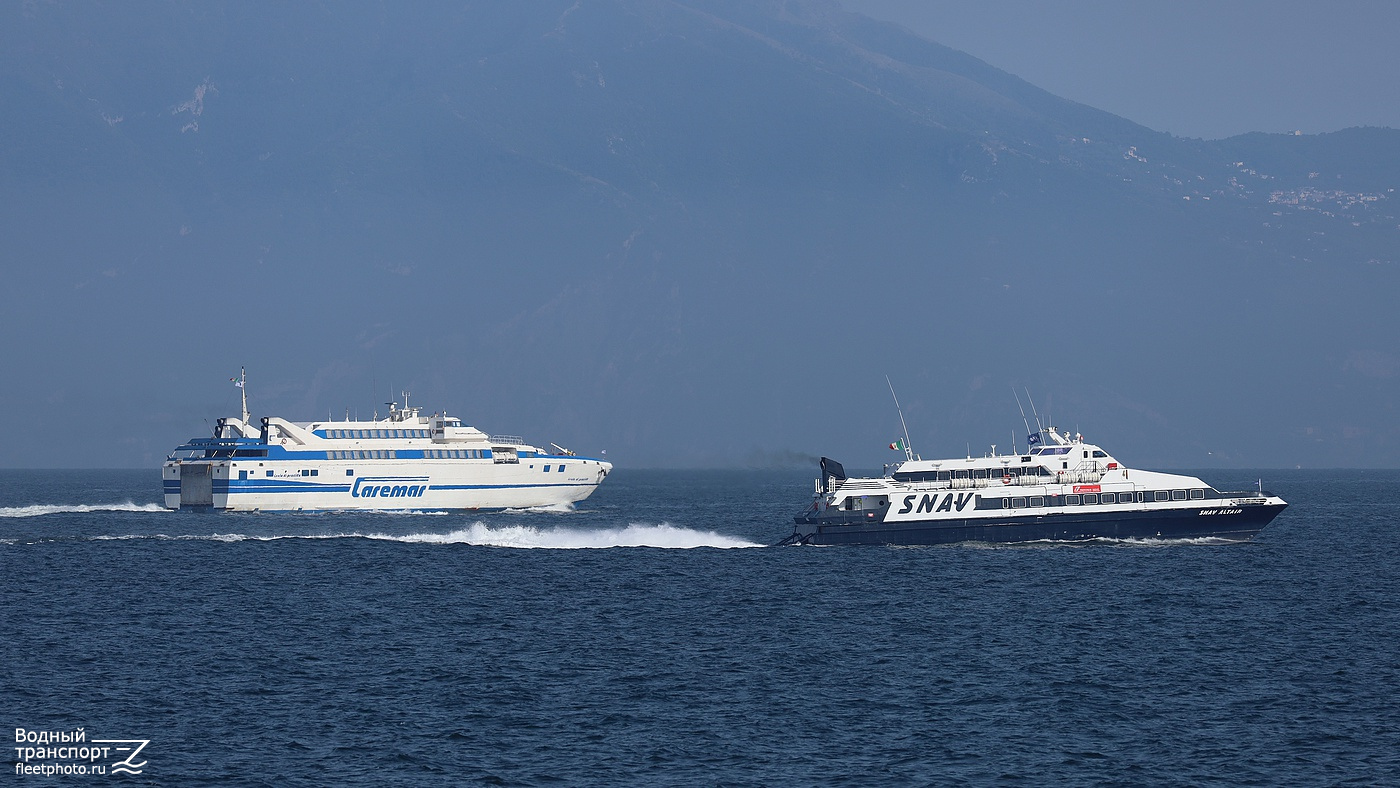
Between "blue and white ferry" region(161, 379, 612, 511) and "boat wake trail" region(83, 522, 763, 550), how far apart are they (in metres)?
22.4

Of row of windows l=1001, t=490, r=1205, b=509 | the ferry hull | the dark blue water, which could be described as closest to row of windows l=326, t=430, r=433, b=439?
the ferry hull

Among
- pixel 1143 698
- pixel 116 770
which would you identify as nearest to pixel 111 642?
pixel 116 770

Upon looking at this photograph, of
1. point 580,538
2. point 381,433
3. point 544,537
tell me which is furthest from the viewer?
point 381,433

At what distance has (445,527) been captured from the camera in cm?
11019

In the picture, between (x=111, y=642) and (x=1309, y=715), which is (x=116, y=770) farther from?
(x=1309, y=715)

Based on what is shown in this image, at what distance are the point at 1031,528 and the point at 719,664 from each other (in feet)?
114

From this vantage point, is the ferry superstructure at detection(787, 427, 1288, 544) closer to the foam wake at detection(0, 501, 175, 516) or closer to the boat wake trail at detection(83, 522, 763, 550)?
the boat wake trail at detection(83, 522, 763, 550)

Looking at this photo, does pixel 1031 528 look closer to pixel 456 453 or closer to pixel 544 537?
pixel 544 537

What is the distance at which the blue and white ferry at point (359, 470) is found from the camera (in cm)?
12900

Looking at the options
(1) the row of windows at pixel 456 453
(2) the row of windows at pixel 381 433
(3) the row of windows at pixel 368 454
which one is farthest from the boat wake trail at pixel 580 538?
(2) the row of windows at pixel 381 433

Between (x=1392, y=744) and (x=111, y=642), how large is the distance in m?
44.3

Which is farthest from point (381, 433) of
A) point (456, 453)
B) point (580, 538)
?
point (580, 538)

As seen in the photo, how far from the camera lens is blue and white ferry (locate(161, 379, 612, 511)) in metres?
129

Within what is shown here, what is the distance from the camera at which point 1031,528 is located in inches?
3216
